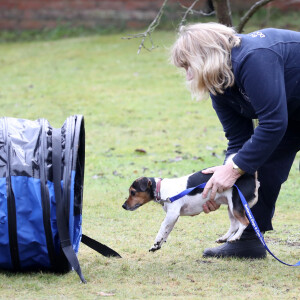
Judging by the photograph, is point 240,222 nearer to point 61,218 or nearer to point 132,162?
point 61,218

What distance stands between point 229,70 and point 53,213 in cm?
141

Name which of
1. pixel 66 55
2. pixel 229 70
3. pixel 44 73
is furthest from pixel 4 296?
pixel 66 55

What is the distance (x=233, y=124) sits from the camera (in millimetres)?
4383

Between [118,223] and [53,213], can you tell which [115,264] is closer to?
[53,213]

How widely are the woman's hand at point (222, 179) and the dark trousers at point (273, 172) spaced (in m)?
0.48

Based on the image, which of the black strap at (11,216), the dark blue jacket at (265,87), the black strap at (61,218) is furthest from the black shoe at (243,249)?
the black strap at (11,216)

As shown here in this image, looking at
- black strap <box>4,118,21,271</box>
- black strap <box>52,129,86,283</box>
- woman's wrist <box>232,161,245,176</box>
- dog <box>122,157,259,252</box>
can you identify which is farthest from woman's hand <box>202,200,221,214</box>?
black strap <box>4,118,21,271</box>

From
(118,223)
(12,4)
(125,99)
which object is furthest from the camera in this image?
(12,4)

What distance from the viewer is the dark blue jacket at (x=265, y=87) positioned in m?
3.56

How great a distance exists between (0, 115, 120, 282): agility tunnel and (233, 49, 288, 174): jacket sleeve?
1.17 m

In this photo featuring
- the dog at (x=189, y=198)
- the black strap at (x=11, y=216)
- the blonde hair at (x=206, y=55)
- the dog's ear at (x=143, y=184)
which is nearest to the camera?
the blonde hair at (x=206, y=55)

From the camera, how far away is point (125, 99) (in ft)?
40.2

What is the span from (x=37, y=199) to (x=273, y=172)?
5.41ft

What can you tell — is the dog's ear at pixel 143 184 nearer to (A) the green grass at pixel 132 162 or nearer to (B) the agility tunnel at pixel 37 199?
(A) the green grass at pixel 132 162
